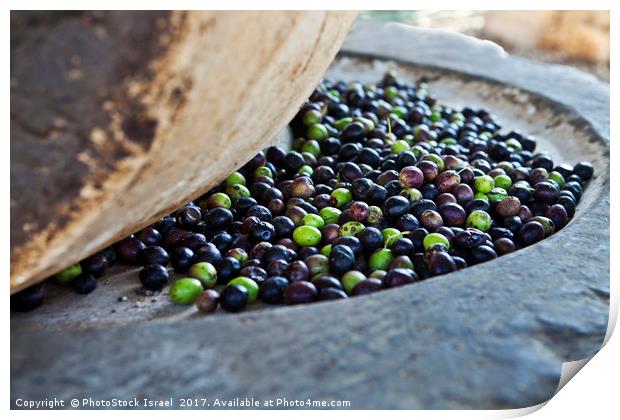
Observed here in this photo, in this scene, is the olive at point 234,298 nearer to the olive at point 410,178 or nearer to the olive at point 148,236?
the olive at point 148,236

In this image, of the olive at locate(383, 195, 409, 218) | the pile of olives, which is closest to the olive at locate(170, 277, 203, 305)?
the pile of olives

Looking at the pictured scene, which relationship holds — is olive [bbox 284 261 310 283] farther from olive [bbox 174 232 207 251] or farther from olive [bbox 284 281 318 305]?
olive [bbox 174 232 207 251]

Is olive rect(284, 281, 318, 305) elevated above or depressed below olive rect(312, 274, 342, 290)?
below

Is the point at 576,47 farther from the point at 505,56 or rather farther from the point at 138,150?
the point at 138,150

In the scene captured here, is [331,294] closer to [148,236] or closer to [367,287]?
[367,287]

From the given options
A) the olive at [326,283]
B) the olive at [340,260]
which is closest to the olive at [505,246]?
the olive at [340,260]
